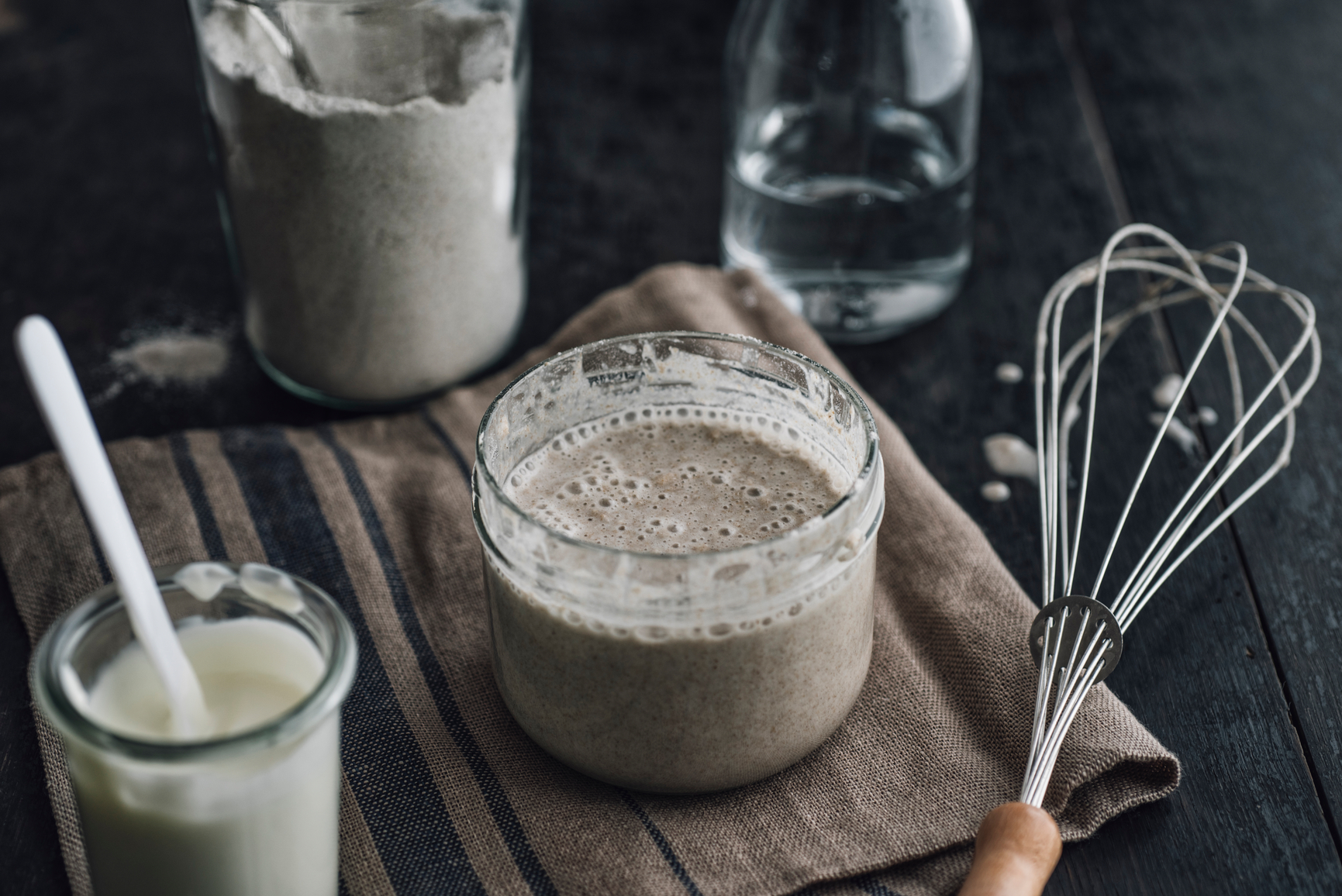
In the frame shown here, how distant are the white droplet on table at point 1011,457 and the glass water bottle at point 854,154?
0.54 feet

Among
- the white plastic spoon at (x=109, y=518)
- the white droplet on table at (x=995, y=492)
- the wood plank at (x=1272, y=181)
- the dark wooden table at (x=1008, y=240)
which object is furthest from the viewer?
the white droplet on table at (x=995, y=492)

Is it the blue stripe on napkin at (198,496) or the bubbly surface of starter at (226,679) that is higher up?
the bubbly surface of starter at (226,679)

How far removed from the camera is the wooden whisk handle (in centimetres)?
60

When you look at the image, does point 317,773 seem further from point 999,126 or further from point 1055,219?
point 999,126

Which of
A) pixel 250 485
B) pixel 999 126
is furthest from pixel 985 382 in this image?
pixel 250 485

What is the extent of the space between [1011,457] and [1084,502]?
0.08 meters

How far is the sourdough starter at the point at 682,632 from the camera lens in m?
0.63

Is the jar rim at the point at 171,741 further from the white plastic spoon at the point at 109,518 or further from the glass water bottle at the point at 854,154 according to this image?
the glass water bottle at the point at 854,154

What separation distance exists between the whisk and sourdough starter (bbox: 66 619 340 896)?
1.01ft

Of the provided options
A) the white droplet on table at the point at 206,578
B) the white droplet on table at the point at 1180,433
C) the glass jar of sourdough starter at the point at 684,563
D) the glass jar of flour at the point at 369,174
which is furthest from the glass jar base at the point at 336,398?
the white droplet on table at the point at 1180,433

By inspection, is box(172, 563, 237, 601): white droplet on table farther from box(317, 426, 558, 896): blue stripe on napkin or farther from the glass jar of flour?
the glass jar of flour

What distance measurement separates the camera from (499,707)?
2.50 feet

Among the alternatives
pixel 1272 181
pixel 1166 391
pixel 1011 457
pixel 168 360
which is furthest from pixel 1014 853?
pixel 1272 181

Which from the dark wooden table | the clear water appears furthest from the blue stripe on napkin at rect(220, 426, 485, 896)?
the clear water
